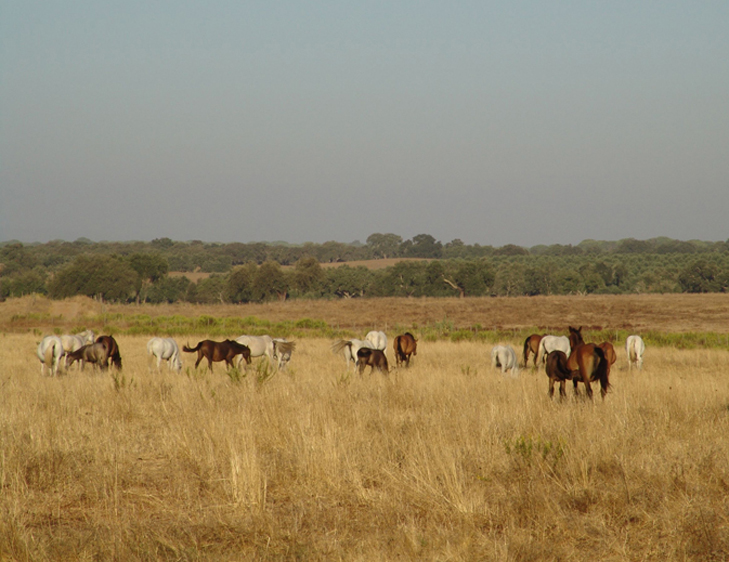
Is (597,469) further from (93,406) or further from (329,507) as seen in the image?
(93,406)

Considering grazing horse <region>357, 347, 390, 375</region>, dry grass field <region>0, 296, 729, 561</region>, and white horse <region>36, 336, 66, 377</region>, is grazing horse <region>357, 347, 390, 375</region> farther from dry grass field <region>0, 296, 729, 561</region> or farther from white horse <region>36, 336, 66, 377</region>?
white horse <region>36, 336, 66, 377</region>

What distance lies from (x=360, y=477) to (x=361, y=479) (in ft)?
0.13

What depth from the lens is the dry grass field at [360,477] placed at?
484 centimetres

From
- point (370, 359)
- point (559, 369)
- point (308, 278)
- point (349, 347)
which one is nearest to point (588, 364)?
point (559, 369)

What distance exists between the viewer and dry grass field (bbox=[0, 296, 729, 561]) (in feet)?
15.9

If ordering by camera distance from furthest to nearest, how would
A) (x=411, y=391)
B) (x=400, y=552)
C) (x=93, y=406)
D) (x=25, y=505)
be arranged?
(x=411, y=391) < (x=93, y=406) < (x=25, y=505) < (x=400, y=552)

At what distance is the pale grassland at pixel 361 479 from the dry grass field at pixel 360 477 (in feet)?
0.08

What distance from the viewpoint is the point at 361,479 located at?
251 inches

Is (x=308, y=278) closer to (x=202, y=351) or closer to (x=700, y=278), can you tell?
(x=700, y=278)

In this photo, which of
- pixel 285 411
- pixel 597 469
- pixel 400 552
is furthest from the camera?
pixel 285 411

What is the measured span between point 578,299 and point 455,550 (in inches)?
2467

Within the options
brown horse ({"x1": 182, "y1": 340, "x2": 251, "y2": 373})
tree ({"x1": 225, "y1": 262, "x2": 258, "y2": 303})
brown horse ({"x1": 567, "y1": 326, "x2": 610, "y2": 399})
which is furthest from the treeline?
brown horse ({"x1": 567, "y1": 326, "x2": 610, "y2": 399})

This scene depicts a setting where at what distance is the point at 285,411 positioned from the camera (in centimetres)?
949

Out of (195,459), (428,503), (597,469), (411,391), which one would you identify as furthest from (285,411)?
(597,469)
